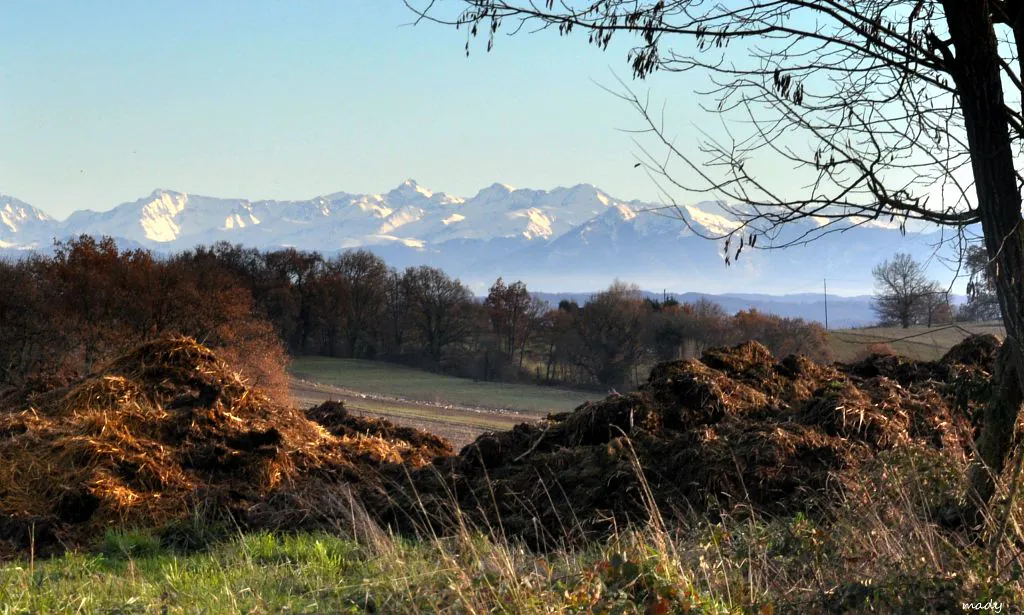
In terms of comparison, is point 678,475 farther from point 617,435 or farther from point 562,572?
point 562,572

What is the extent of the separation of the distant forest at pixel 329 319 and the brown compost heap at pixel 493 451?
4689mm

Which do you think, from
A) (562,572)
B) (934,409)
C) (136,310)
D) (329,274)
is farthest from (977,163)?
A: (329,274)

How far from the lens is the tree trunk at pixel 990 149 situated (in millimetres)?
5195

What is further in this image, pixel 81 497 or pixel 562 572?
pixel 81 497

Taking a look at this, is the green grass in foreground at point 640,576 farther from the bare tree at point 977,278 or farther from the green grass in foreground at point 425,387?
the green grass in foreground at point 425,387

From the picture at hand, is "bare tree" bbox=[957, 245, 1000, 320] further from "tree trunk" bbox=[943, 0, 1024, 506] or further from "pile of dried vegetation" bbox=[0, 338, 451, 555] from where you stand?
"pile of dried vegetation" bbox=[0, 338, 451, 555]

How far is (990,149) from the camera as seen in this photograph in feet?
17.2

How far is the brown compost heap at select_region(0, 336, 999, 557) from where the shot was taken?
7633mm

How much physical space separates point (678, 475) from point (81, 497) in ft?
18.2

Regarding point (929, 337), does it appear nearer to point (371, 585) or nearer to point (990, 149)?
point (990, 149)

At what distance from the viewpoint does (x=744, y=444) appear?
812cm

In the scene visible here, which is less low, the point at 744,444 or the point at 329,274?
the point at 329,274

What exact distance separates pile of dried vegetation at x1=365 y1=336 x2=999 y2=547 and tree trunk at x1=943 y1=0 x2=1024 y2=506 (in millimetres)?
865

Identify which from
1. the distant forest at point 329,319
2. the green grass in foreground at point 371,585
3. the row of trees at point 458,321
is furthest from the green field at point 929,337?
the row of trees at point 458,321
